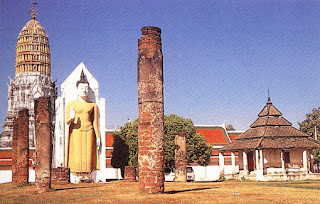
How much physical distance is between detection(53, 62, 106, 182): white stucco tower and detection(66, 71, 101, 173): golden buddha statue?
0.32m

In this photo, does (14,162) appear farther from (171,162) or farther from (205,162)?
(205,162)

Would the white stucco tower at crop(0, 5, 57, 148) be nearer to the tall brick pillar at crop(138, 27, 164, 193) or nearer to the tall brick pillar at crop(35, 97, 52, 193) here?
the tall brick pillar at crop(35, 97, 52, 193)

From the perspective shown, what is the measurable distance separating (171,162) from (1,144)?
Result: 1332 inches

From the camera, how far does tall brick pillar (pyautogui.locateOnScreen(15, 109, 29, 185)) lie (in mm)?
20109

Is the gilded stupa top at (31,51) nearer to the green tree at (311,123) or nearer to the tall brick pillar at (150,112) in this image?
the green tree at (311,123)

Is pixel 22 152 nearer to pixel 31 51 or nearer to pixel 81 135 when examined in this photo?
pixel 81 135

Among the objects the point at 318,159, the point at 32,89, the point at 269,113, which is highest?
the point at 32,89

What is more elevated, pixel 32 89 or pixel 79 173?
pixel 32 89

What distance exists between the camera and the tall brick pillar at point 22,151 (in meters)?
20.1

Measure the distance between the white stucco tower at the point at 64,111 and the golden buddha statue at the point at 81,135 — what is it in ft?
1.04

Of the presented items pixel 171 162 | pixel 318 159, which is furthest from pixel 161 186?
pixel 318 159

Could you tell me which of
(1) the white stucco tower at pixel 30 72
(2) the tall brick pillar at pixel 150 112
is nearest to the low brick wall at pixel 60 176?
(2) the tall brick pillar at pixel 150 112

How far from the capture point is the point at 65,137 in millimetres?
20656

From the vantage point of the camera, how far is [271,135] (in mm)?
28594
